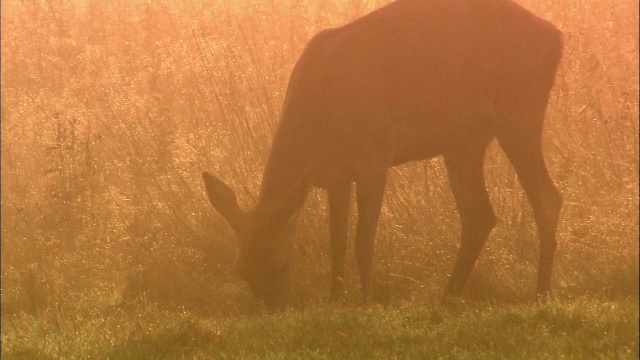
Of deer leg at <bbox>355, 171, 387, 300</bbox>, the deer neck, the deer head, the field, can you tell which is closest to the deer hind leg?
the field

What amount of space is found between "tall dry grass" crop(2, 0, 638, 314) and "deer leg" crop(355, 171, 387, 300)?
0.37 metres

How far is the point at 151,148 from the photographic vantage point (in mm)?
9727

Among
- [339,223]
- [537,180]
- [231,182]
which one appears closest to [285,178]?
[339,223]

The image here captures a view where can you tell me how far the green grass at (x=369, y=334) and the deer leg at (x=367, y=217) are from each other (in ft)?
1.30

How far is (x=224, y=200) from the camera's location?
6.74m

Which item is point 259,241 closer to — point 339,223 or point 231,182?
point 339,223

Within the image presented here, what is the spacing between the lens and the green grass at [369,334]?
17.4 ft

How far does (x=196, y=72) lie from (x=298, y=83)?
3.05 m

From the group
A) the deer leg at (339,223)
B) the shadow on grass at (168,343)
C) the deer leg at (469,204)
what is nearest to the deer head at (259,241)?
the deer leg at (339,223)

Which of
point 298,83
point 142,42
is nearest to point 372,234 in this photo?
point 298,83

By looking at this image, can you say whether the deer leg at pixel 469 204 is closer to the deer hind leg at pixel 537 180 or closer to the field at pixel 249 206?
the field at pixel 249 206

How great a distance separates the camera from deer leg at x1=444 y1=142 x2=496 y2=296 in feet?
24.1

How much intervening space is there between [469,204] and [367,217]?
3.26ft

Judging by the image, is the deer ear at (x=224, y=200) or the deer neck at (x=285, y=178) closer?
the deer ear at (x=224, y=200)
